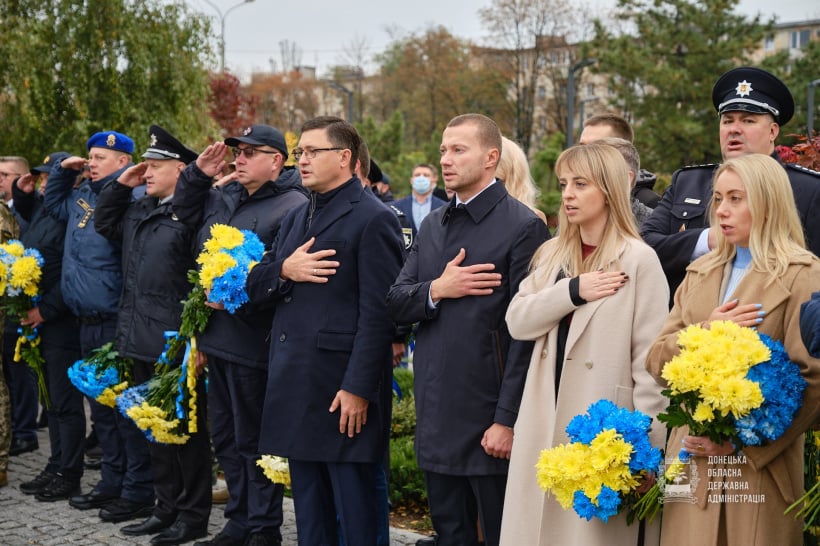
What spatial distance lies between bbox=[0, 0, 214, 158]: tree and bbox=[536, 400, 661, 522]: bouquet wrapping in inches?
509

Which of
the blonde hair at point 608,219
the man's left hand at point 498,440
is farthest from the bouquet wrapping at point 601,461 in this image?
the blonde hair at point 608,219

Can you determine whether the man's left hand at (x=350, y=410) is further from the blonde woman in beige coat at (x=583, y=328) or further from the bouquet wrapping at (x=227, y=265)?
the blonde woman in beige coat at (x=583, y=328)

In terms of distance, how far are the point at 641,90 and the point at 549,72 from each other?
7442mm

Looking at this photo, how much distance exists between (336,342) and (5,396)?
164 inches

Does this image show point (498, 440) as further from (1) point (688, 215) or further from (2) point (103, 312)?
(2) point (103, 312)

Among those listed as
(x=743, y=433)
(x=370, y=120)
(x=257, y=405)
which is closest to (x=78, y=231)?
(x=257, y=405)

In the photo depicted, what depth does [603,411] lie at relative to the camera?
11.7 feet

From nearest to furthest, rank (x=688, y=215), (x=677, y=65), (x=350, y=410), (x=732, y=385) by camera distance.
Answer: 1. (x=732, y=385)
2. (x=688, y=215)
3. (x=350, y=410)
4. (x=677, y=65)

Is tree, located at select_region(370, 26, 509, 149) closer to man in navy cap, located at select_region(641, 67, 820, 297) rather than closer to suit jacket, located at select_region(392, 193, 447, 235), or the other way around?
suit jacket, located at select_region(392, 193, 447, 235)

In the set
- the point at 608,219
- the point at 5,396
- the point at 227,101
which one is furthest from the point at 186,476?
the point at 227,101

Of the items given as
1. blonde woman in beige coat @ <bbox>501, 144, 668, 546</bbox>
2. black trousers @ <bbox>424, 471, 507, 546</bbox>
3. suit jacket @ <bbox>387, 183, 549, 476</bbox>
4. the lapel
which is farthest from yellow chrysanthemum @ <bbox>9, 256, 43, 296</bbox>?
blonde woman in beige coat @ <bbox>501, 144, 668, 546</bbox>

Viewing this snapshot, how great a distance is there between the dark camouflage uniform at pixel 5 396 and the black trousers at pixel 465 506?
471cm

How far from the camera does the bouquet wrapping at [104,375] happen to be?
6539 mm

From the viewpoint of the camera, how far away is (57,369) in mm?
7586
